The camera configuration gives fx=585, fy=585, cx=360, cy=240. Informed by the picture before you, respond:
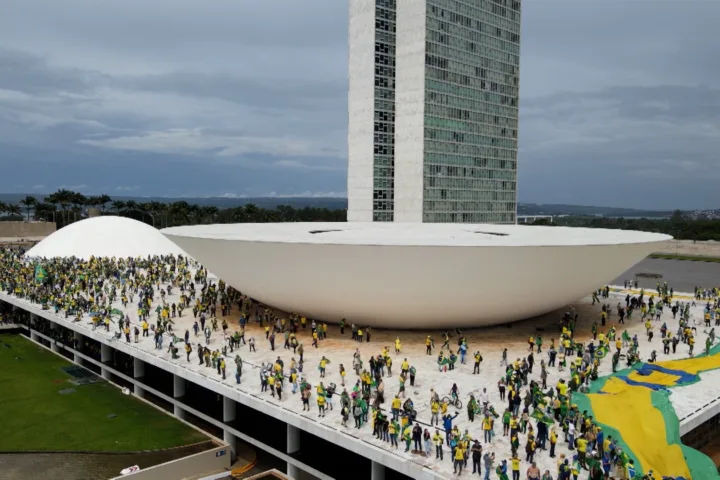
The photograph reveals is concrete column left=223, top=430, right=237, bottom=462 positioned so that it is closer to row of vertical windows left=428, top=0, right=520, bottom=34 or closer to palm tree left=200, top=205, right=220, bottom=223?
row of vertical windows left=428, top=0, right=520, bottom=34

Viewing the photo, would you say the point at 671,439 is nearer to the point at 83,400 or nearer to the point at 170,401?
the point at 170,401

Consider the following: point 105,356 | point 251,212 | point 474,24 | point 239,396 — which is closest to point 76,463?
point 239,396

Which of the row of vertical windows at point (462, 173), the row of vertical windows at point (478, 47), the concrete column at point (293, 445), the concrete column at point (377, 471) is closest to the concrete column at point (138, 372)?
the concrete column at point (293, 445)

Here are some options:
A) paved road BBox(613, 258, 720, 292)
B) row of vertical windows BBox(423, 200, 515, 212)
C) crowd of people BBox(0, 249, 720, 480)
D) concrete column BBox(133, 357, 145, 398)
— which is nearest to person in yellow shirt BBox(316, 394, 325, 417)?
crowd of people BBox(0, 249, 720, 480)

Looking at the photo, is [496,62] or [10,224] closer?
[496,62]

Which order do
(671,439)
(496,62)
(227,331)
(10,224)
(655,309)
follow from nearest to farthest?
(671,439)
(227,331)
(655,309)
(496,62)
(10,224)

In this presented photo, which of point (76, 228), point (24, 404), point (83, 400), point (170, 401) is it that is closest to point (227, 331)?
point (170, 401)
